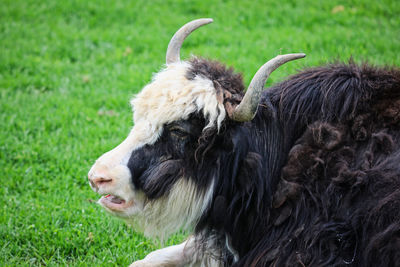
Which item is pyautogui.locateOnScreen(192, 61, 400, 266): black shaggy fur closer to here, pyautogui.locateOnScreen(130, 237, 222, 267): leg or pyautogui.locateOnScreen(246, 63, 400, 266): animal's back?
pyautogui.locateOnScreen(246, 63, 400, 266): animal's back

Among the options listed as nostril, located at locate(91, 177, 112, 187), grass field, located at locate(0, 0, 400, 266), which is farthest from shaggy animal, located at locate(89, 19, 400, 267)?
grass field, located at locate(0, 0, 400, 266)

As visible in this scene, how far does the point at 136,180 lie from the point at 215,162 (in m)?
0.49

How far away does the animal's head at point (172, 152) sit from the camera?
9.89 feet

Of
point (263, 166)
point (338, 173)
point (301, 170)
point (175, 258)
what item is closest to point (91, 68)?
point (175, 258)

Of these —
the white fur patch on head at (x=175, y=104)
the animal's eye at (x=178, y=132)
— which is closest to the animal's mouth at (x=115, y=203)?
the white fur patch on head at (x=175, y=104)

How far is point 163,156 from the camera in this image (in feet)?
10.1

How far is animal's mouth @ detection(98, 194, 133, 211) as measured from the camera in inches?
123

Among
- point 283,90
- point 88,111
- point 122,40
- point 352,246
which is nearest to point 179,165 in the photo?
point 283,90

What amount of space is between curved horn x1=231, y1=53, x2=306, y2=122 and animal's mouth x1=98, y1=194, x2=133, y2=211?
2.81 ft

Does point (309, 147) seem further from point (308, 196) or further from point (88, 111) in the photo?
point (88, 111)

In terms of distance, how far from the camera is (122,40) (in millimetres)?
7902

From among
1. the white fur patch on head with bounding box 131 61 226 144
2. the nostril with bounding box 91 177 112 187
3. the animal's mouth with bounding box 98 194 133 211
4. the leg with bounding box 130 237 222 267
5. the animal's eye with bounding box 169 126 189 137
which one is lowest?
the leg with bounding box 130 237 222 267

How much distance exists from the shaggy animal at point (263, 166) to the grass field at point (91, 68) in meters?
0.59

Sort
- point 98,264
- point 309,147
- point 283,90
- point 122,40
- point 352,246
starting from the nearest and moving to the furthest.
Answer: point 352,246
point 309,147
point 283,90
point 98,264
point 122,40
